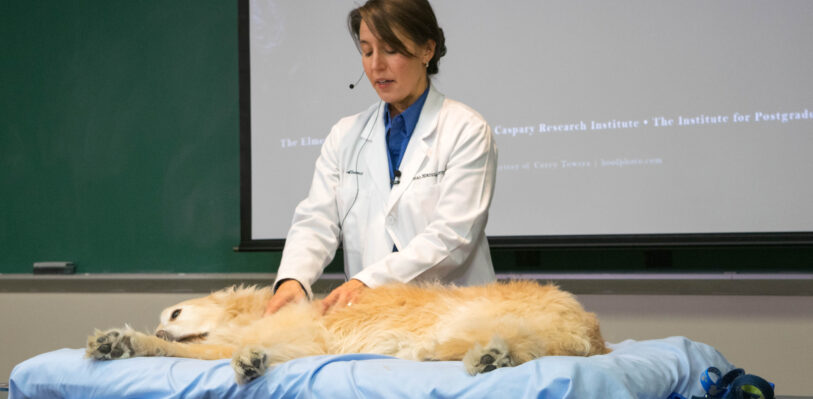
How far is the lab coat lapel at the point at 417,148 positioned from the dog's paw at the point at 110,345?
2.58 feet

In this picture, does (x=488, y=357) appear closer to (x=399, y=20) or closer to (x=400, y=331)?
(x=400, y=331)

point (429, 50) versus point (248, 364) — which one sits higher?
point (429, 50)

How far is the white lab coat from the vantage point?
188 cm

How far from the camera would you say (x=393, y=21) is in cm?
191

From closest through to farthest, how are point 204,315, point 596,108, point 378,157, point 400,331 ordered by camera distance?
1. point 400,331
2. point 204,315
3. point 378,157
4. point 596,108

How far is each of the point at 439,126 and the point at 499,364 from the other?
2.97 ft

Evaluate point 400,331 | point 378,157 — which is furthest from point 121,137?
point 400,331

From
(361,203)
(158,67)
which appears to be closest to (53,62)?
(158,67)

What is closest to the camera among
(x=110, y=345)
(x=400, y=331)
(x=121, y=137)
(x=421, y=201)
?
(x=110, y=345)

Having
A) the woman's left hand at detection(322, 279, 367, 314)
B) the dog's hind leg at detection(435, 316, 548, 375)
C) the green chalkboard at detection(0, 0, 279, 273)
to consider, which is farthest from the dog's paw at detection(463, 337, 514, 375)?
the green chalkboard at detection(0, 0, 279, 273)

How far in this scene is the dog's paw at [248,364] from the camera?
53.2 inches

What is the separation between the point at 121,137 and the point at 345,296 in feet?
8.63

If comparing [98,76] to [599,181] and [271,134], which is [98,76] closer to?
[271,134]

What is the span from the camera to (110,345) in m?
1.49
